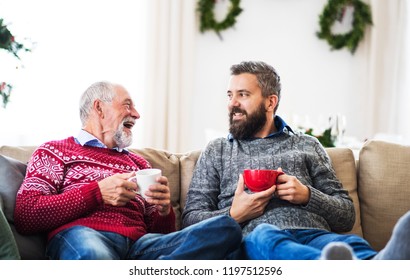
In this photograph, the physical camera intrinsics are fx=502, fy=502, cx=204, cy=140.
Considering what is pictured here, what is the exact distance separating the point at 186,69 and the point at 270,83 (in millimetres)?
2373

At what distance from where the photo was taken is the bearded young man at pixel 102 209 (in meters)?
1.60

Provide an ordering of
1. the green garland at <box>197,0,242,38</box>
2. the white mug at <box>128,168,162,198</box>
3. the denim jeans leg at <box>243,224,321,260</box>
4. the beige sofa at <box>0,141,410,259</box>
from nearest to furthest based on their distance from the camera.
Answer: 1. the denim jeans leg at <box>243,224,321,260</box>
2. the white mug at <box>128,168,162,198</box>
3. the beige sofa at <box>0,141,410,259</box>
4. the green garland at <box>197,0,242,38</box>

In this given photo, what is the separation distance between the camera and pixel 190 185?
2137mm

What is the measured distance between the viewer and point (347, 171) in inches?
88.2

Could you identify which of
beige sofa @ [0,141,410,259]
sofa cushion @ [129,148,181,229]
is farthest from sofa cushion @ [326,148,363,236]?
sofa cushion @ [129,148,181,229]

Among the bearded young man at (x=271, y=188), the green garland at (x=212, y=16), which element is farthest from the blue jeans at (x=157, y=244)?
the green garland at (x=212, y=16)

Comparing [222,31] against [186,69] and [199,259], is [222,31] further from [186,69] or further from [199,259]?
[199,259]

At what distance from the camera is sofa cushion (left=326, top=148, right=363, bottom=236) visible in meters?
2.22

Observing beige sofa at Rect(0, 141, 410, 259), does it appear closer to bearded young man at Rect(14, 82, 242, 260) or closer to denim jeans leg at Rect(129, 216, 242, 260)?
bearded young man at Rect(14, 82, 242, 260)

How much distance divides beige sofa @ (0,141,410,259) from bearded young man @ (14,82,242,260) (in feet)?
0.77

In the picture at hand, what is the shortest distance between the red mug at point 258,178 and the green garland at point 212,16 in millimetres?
3007

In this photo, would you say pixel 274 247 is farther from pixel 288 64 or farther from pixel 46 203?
pixel 288 64

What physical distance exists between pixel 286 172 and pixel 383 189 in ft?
1.54
